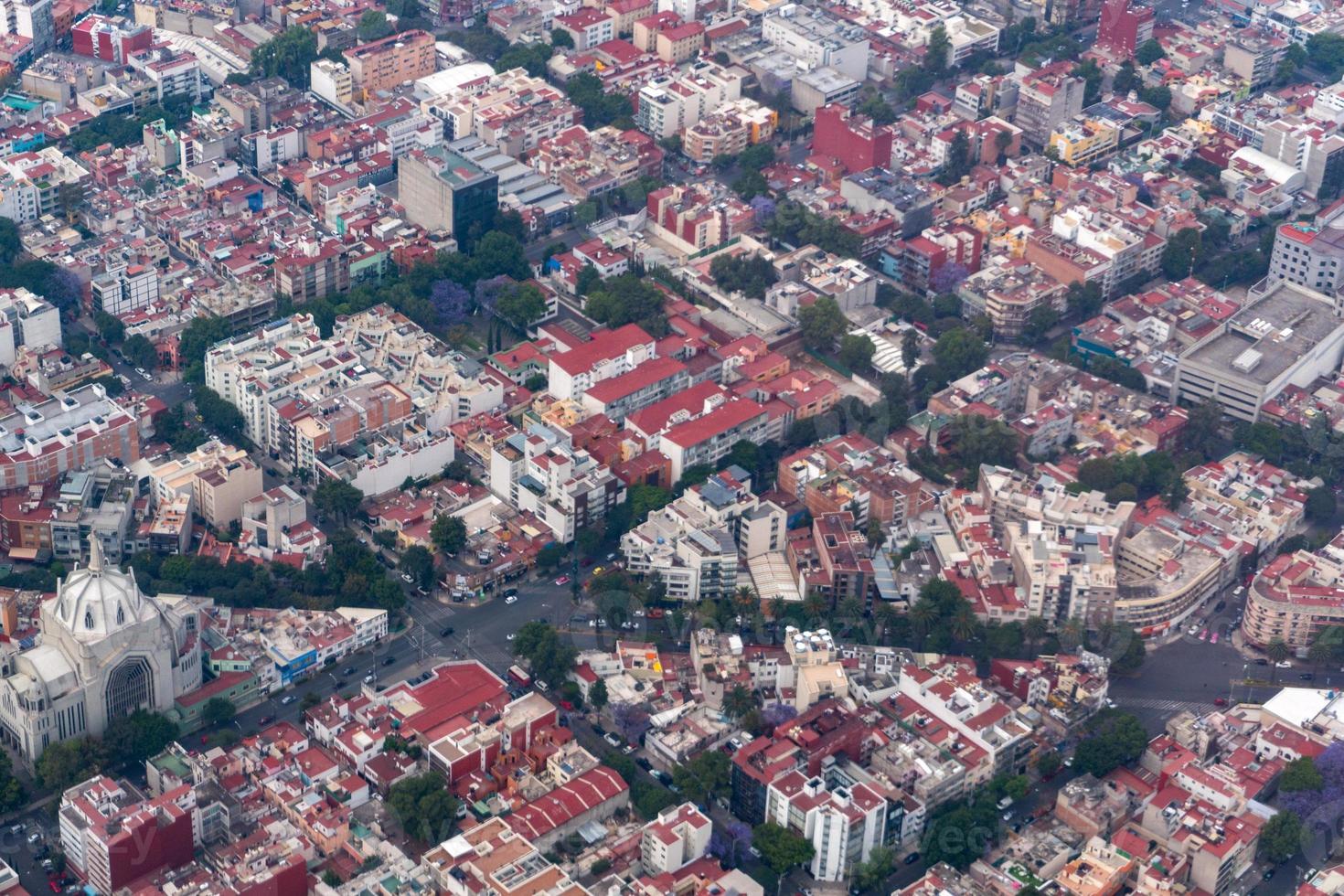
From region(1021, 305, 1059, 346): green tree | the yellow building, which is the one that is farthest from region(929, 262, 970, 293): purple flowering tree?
the yellow building

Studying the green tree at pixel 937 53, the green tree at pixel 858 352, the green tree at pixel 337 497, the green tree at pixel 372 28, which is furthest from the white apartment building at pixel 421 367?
→ the green tree at pixel 937 53

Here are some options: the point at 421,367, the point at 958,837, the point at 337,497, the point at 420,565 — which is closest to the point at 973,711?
the point at 958,837

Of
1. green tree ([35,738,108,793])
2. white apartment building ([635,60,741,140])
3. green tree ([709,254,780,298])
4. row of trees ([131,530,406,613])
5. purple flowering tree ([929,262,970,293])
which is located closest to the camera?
green tree ([35,738,108,793])

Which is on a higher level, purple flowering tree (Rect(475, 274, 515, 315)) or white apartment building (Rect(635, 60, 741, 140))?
white apartment building (Rect(635, 60, 741, 140))

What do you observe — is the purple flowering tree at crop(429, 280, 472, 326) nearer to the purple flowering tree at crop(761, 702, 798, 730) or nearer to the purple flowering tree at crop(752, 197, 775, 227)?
the purple flowering tree at crop(752, 197, 775, 227)

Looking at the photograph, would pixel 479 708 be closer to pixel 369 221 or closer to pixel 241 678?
pixel 241 678

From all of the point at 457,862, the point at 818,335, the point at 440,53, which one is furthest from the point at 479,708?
the point at 440,53
